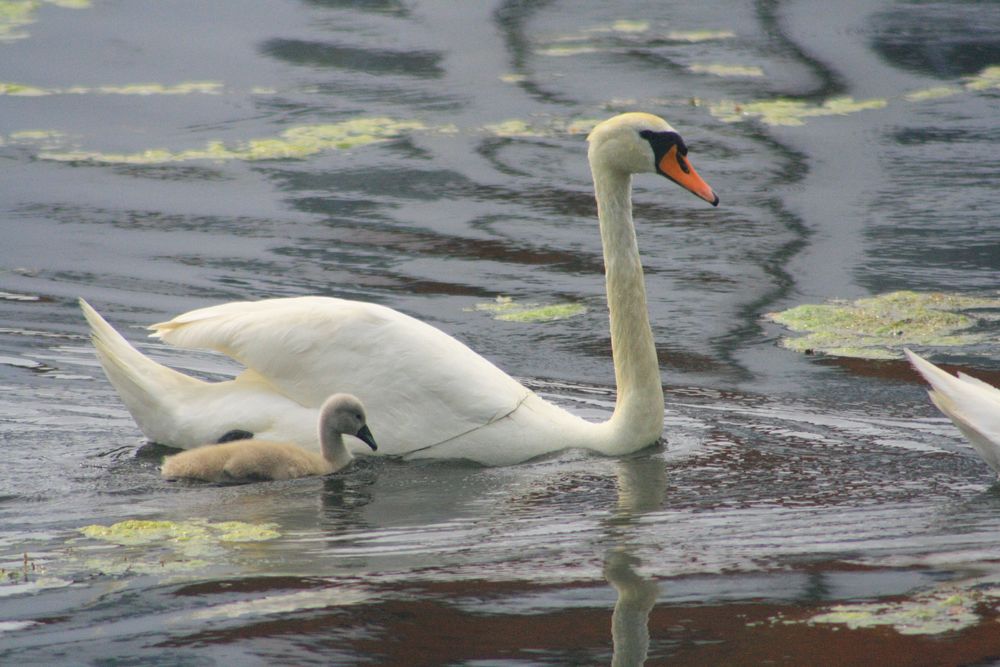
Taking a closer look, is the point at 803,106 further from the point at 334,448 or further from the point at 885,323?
the point at 334,448

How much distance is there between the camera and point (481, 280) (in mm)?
10812

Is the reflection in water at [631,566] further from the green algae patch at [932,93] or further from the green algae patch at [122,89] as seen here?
the green algae patch at [122,89]

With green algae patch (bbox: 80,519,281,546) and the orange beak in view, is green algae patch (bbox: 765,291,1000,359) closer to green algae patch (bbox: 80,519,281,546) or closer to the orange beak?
the orange beak

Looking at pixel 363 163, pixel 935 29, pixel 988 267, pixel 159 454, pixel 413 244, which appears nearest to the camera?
pixel 159 454

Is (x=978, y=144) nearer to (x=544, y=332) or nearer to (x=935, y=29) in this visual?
(x=935, y=29)

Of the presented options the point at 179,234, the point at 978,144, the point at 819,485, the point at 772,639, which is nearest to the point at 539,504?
the point at 819,485

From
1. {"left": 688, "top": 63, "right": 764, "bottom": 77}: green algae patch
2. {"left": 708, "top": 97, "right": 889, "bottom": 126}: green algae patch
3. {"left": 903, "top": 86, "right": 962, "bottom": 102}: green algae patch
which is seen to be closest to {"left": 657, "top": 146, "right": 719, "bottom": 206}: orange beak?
{"left": 708, "top": 97, "right": 889, "bottom": 126}: green algae patch

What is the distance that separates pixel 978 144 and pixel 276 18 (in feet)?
24.9

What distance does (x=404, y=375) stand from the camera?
293 inches

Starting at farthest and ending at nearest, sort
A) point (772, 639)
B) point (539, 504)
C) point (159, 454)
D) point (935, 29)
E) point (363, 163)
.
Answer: point (935, 29) → point (363, 163) → point (159, 454) → point (539, 504) → point (772, 639)

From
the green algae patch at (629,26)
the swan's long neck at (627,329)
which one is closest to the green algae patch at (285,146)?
the green algae patch at (629,26)

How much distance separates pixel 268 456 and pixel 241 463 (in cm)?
14

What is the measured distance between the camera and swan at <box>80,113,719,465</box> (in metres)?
7.45

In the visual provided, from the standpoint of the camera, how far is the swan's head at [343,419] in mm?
7211
